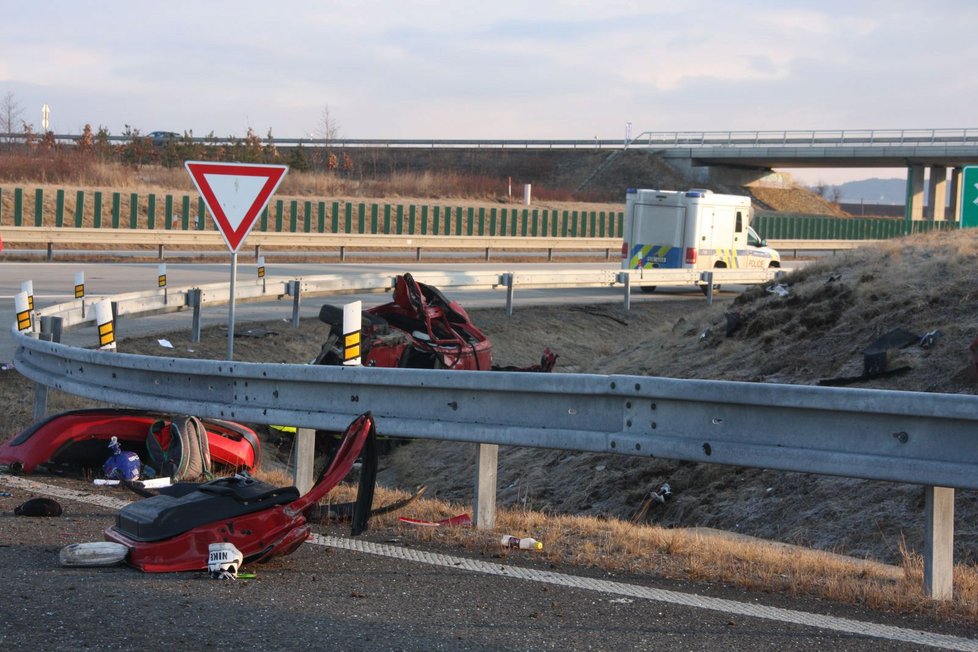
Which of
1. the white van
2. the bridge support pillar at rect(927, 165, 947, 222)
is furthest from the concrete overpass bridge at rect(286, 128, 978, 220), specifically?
the white van

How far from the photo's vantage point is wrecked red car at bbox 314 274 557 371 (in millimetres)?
11953

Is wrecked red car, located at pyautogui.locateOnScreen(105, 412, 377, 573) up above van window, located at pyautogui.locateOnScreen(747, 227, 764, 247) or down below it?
below

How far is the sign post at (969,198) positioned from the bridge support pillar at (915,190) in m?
56.0

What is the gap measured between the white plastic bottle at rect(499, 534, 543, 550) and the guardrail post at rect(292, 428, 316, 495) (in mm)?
1356

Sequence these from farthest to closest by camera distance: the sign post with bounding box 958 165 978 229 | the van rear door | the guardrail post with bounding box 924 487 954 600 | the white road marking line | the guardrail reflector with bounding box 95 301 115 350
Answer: the van rear door
the sign post with bounding box 958 165 978 229
the guardrail reflector with bounding box 95 301 115 350
the guardrail post with bounding box 924 487 954 600
the white road marking line

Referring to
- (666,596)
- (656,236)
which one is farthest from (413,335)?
(656,236)

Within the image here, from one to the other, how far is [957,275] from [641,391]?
7.88 metres

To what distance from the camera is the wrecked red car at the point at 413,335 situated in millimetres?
11953

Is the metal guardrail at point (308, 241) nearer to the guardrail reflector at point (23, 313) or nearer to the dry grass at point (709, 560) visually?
the guardrail reflector at point (23, 313)

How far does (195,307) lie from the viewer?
14.9 m

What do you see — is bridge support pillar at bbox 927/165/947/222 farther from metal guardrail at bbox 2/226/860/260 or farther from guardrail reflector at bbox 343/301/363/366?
guardrail reflector at bbox 343/301/363/366

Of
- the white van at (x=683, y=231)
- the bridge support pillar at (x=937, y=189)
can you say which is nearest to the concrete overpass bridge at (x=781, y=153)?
the bridge support pillar at (x=937, y=189)

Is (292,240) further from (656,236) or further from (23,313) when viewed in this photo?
(23,313)

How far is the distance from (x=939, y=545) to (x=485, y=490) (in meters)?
2.31
